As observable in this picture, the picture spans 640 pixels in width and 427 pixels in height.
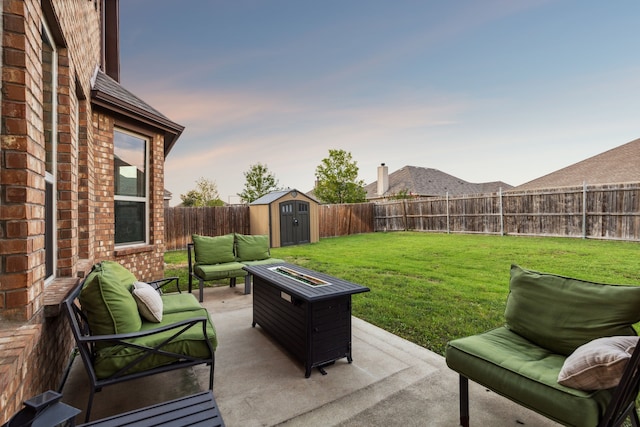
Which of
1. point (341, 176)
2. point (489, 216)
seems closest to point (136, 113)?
point (489, 216)

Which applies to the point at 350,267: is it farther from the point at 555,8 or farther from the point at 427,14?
the point at 555,8

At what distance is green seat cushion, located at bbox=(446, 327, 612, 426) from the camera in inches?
57.5

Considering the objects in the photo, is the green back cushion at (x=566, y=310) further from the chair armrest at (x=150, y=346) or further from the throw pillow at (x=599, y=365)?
the chair armrest at (x=150, y=346)

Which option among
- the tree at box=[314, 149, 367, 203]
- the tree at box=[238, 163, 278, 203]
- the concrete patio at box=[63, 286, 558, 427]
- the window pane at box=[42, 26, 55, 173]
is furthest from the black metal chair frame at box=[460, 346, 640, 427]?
the tree at box=[238, 163, 278, 203]

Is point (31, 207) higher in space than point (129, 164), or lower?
lower

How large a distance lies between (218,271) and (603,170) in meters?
22.3

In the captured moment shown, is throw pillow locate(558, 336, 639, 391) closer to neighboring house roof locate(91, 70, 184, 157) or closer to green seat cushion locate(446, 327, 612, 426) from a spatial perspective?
green seat cushion locate(446, 327, 612, 426)

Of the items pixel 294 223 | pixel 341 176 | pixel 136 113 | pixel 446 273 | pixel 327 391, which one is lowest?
pixel 327 391

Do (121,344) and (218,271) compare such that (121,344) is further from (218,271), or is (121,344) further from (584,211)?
(584,211)

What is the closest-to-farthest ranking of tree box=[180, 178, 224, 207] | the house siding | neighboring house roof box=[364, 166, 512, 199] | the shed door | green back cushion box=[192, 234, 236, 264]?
the house siding → green back cushion box=[192, 234, 236, 264] → the shed door → neighboring house roof box=[364, 166, 512, 199] → tree box=[180, 178, 224, 207]

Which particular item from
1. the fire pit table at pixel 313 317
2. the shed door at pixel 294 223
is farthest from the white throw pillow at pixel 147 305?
the shed door at pixel 294 223

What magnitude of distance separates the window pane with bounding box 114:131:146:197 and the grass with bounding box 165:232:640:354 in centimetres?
214

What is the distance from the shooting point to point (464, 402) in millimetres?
2021

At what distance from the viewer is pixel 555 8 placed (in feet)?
26.8
